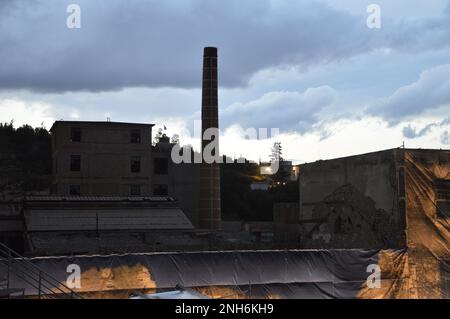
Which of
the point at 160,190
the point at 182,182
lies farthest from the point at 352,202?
the point at 182,182

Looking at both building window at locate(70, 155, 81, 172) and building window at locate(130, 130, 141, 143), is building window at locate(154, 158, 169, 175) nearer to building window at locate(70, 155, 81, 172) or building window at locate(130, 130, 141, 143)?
building window at locate(130, 130, 141, 143)

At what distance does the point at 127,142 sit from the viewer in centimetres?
5959

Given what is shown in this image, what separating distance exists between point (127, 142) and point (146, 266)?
41.5m

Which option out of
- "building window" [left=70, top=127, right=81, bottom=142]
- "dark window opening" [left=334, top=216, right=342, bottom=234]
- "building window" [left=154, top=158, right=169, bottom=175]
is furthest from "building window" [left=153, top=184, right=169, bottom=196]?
"dark window opening" [left=334, top=216, right=342, bottom=234]

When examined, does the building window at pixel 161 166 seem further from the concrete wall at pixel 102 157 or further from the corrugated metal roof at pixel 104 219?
the corrugated metal roof at pixel 104 219

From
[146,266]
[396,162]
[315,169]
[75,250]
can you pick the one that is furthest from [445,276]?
[75,250]

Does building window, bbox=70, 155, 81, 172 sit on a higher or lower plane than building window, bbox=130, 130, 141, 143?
lower

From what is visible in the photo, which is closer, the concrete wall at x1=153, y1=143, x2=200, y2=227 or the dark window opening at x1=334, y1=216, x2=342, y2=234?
the dark window opening at x1=334, y1=216, x2=342, y2=234

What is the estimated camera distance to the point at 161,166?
204ft

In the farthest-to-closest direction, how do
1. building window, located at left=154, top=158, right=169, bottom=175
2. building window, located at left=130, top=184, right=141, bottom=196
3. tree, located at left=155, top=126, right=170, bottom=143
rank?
tree, located at left=155, top=126, right=170, bottom=143 → building window, located at left=154, top=158, right=169, bottom=175 → building window, located at left=130, top=184, right=141, bottom=196

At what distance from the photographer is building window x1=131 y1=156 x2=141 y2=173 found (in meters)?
59.4

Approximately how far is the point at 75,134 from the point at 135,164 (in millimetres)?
6649

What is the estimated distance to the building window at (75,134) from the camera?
58.1 m

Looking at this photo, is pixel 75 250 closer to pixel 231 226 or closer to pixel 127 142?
pixel 127 142
